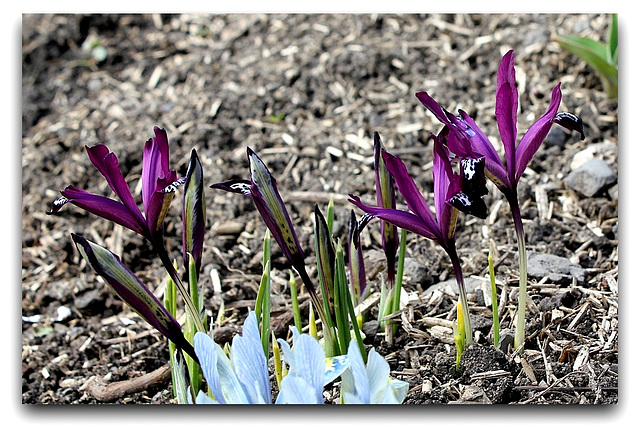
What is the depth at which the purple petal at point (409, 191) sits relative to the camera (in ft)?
5.31

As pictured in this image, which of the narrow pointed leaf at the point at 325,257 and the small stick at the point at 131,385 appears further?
the small stick at the point at 131,385

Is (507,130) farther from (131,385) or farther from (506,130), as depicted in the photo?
(131,385)

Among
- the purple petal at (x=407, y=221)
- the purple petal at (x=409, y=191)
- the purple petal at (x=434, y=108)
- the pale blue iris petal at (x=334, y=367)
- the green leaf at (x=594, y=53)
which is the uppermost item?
the green leaf at (x=594, y=53)

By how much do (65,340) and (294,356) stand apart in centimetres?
92

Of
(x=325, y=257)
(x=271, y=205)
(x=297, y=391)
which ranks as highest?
(x=271, y=205)

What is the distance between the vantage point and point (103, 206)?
159cm

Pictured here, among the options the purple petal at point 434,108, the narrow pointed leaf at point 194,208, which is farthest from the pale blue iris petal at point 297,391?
the purple petal at point 434,108

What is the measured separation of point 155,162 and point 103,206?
0.15 m

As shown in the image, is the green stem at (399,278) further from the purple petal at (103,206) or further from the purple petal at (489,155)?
the purple petal at (103,206)

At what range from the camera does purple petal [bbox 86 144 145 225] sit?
5.26 ft

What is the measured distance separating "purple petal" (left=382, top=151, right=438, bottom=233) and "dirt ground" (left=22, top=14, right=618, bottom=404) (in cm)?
34

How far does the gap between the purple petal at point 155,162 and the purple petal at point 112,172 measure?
35 mm

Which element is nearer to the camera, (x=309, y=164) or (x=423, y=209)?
(x=423, y=209)

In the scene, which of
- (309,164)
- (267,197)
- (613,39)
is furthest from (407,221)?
A: (613,39)
